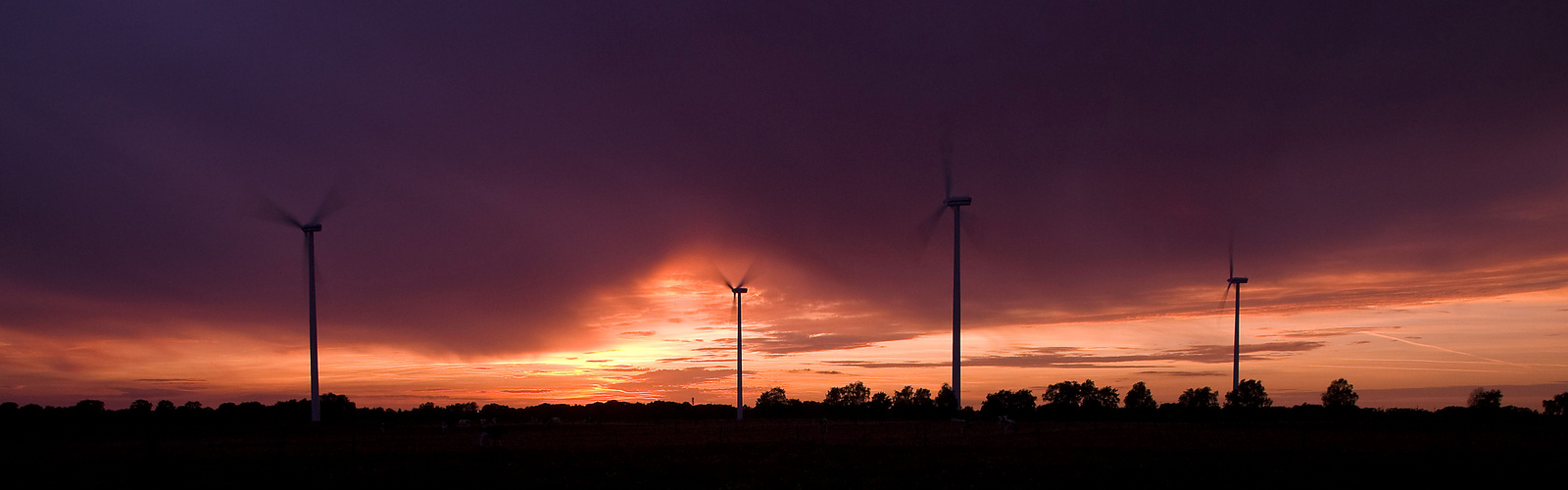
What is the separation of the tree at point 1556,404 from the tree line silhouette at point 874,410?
0.14 m

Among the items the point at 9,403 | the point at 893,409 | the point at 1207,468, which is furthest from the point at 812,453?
the point at 9,403

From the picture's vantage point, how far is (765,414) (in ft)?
545

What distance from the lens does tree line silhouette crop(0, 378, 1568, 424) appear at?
442 ft

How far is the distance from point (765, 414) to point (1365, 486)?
5171 inches

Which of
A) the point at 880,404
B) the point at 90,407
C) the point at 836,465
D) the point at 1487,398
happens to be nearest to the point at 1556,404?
the point at 1487,398

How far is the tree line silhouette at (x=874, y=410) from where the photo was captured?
135m

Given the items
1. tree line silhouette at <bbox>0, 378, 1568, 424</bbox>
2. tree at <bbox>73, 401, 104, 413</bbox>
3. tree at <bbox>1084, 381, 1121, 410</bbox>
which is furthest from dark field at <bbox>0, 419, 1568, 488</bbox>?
tree at <bbox>1084, 381, 1121, 410</bbox>

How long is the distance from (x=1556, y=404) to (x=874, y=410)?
11467 cm

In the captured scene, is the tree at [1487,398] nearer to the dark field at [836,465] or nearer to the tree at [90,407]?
the dark field at [836,465]

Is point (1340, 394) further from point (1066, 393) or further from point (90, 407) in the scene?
point (90, 407)

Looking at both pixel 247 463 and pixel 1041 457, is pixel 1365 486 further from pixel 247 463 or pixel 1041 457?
pixel 247 463

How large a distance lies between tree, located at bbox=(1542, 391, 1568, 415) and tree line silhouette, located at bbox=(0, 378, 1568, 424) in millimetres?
138

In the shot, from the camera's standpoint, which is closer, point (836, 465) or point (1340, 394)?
point (836, 465)

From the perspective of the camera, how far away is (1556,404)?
146 m
